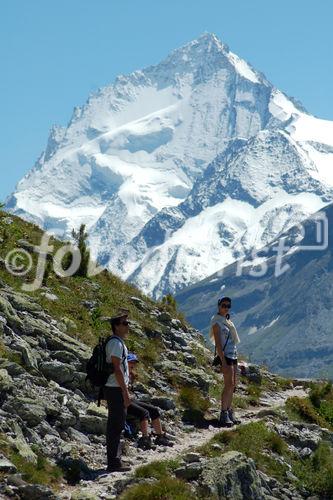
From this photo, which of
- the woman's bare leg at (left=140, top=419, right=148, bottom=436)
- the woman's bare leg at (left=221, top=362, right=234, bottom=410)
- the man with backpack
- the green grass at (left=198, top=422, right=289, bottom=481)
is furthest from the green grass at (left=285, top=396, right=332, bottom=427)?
the man with backpack

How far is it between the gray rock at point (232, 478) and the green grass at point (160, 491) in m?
1.07

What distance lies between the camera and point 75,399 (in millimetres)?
19516

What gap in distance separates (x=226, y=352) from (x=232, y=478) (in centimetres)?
585

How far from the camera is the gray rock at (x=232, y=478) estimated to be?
1605 cm

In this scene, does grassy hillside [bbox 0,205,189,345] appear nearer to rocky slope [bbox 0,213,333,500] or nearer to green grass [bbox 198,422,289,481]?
rocky slope [bbox 0,213,333,500]

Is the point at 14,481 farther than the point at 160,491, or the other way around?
the point at 160,491

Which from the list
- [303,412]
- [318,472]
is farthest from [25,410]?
[303,412]

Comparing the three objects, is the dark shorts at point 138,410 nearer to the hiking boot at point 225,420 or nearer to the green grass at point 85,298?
the hiking boot at point 225,420

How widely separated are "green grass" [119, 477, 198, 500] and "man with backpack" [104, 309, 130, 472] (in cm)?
192

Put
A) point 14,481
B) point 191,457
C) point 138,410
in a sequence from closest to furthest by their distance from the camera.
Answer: point 14,481, point 191,457, point 138,410

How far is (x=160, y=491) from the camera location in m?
14.3

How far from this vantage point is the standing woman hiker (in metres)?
22.0

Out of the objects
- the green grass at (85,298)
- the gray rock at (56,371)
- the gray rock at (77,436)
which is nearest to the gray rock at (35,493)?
the gray rock at (77,436)

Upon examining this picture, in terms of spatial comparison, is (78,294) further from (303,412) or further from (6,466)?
(6,466)
